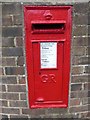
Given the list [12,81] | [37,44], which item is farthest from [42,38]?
[12,81]

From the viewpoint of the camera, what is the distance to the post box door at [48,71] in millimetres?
2666

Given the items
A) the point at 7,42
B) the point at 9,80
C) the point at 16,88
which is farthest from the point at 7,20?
the point at 16,88

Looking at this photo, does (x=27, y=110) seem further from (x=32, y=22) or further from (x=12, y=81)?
(x=32, y=22)

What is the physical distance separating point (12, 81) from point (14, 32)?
0.57 metres

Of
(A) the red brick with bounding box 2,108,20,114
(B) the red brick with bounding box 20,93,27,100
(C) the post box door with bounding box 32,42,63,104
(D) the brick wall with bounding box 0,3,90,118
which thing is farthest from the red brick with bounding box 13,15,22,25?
(A) the red brick with bounding box 2,108,20,114

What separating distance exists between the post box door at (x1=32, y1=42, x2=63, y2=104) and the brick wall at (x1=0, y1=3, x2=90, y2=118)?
0.13 metres

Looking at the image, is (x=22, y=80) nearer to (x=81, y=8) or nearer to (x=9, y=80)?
(x=9, y=80)

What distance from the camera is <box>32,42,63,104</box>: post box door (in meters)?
2.67

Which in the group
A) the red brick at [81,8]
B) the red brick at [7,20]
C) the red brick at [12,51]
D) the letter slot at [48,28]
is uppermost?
the red brick at [81,8]

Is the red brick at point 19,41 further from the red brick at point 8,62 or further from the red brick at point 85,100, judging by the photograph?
the red brick at point 85,100

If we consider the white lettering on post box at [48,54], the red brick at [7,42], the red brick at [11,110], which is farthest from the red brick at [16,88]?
the red brick at [7,42]

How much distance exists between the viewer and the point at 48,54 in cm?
270

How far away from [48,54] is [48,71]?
0.64 ft

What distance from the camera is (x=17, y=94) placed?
295 cm
